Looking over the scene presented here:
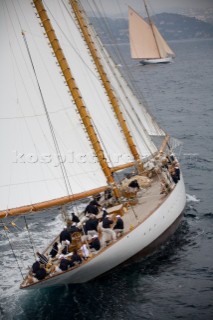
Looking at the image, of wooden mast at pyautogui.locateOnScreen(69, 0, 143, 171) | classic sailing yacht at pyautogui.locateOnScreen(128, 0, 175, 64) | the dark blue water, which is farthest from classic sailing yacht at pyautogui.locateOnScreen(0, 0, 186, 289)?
classic sailing yacht at pyautogui.locateOnScreen(128, 0, 175, 64)

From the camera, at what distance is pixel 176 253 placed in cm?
3631

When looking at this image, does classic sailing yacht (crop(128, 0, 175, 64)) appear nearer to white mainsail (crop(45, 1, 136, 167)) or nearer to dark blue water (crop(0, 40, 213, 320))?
dark blue water (crop(0, 40, 213, 320))

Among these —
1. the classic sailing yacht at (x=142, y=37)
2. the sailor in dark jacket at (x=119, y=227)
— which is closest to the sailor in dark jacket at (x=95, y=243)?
the sailor in dark jacket at (x=119, y=227)

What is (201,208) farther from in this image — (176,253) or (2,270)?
(2,270)

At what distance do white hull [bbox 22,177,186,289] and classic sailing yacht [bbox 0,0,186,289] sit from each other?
72 mm

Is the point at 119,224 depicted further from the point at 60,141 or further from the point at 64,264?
the point at 60,141

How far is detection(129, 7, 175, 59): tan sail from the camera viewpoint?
14888 centimetres

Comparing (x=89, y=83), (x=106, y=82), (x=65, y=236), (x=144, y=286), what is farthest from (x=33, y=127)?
(x=106, y=82)

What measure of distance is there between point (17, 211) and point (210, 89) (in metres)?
105

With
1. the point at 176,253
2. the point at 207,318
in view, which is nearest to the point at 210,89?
the point at 176,253

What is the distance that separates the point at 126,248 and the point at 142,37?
125 meters

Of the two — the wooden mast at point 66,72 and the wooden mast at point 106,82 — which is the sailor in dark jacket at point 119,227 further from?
the wooden mast at point 106,82

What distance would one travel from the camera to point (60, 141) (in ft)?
109

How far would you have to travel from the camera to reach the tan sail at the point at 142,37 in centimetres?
14888
